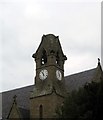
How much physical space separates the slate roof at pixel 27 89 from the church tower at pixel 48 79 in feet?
8.22

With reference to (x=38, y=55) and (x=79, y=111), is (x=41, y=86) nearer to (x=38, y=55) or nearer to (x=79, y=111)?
(x=38, y=55)

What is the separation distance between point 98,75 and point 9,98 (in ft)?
63.6

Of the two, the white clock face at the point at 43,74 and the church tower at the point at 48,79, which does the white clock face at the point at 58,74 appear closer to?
the church tower at the point at 48,79

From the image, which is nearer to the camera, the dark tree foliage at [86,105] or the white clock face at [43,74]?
the dark tree foliage at [86,105]

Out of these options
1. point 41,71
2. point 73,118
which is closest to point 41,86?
point 41,71

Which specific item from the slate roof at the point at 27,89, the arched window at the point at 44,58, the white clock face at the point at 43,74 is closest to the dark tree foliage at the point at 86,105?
the slate roof at the point at 27,89

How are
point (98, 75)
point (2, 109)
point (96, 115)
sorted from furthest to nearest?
1. point (2, 109)
2. point (98, 75)
3. point (96, 115)

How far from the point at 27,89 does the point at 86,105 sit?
28343 mm

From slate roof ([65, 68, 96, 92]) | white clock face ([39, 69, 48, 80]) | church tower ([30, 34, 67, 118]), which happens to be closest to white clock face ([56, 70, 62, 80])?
church tower ([30, 34, 67, 118])

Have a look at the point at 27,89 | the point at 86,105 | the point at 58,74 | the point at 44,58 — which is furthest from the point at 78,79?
the point at 86,105

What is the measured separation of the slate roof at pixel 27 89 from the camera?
61.3 meters

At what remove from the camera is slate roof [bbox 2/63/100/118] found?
201 feet

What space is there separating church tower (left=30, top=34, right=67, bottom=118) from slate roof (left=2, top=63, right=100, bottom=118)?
2.51m

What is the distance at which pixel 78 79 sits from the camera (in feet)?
207
